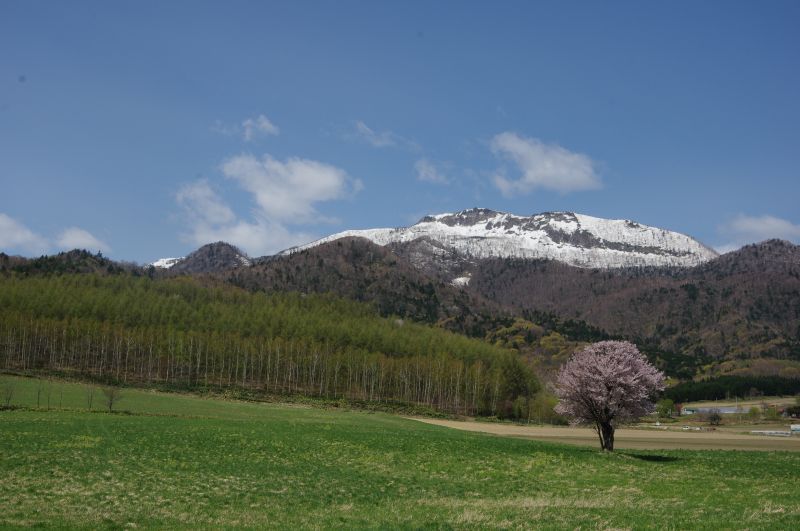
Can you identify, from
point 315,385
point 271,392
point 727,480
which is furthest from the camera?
point 315,385

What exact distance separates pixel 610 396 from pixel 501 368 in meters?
129

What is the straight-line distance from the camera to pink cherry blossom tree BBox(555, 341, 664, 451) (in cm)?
5500

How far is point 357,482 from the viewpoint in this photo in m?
36.2

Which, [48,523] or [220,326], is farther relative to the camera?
[220,326]

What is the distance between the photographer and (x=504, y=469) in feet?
143

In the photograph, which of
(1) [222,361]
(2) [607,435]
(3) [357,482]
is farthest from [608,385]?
(1) [222,361]

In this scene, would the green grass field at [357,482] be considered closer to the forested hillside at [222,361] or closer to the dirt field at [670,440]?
the dirt field at [670,440]

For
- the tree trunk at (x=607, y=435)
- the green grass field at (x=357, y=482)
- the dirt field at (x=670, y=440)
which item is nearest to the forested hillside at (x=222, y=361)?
the dirt field at (x=670, y=440)

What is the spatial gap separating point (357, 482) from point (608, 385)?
2819 cm

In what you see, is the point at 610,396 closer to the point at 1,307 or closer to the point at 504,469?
the point at 504,469

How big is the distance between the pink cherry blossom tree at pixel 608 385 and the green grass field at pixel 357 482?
3683 millimetres

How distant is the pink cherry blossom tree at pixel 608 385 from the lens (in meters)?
55.0

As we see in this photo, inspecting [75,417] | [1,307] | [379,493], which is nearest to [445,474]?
[379,493]

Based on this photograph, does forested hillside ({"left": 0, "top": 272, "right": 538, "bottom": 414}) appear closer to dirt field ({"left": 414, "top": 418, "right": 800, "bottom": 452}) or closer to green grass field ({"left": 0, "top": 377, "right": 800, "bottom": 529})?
dirt field ({"left": 414, "top": 418, "right": 800, "bottom": 452})
